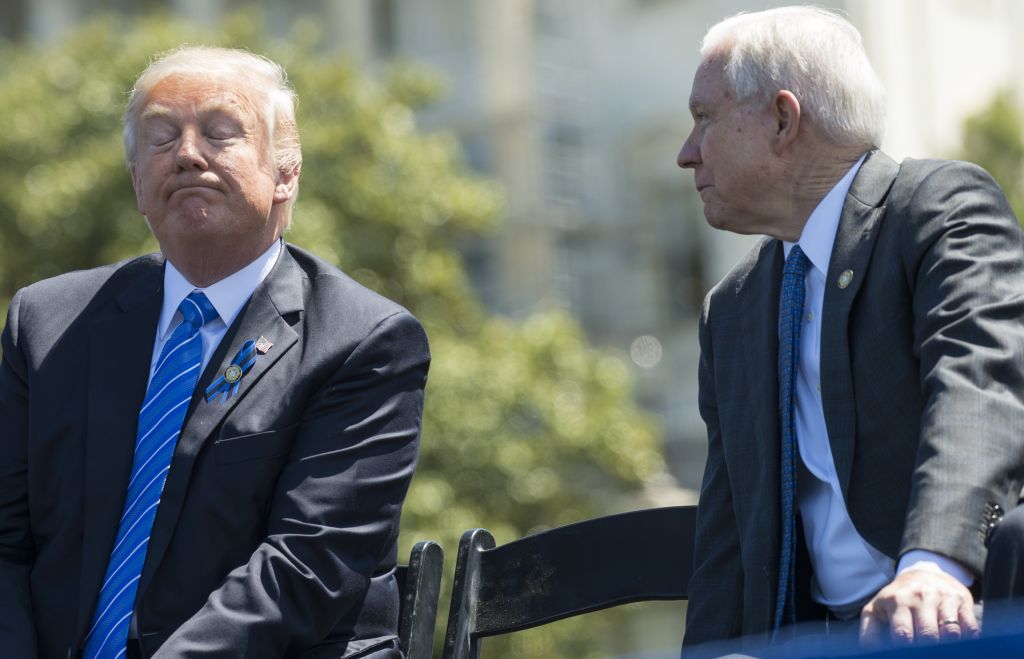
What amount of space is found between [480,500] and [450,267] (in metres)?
2.12

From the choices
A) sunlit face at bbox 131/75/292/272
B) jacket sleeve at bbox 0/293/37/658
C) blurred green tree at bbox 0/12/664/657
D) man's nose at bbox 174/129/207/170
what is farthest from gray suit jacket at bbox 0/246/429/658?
blurred green tree at bbox 0/12/664/657

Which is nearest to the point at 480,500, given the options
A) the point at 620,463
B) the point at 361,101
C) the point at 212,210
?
the point at 620,463

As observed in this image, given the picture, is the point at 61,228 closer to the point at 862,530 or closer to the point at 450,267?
the point at 450,267

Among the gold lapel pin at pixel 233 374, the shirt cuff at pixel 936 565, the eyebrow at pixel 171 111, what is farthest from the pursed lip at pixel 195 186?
the shirt cuff at pixel 936 565

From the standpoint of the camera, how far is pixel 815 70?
328 centimetres

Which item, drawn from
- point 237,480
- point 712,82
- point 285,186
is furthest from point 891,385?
point 285,186

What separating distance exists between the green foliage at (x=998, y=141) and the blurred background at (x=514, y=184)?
23 millimetres

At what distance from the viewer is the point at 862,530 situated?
9.93 ft

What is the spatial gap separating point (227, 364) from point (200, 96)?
60cm

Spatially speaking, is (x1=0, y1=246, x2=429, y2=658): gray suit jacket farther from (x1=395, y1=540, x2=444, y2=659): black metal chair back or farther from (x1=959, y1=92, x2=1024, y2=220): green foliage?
(x1=959, y1=92, x2=1024, y2=220): green foliage

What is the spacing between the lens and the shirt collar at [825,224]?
3289 mm

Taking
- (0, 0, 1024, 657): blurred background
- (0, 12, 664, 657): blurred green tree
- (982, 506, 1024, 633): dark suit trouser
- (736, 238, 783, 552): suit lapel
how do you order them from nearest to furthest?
(982, 506, 1024, 633): dark suit trouser
(736, 238, 783, 552): suit lapel
(0, 12, 664, 657): blurred green tree
(0, 0, 1024, 657): blurred background

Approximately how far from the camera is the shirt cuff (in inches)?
103

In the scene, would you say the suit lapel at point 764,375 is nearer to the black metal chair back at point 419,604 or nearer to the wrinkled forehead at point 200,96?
the black metal chair back at point 419,604
